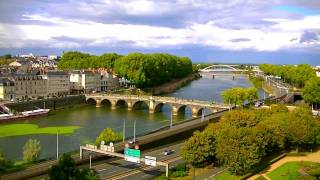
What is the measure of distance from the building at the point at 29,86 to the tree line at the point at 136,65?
892 inches

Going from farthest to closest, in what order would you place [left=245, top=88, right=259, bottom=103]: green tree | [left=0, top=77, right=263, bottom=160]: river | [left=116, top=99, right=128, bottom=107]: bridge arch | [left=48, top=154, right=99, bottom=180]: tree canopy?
→ 1. [left=116, top=99, right=128, bottom=107]: bridge arch
2. [left=245, top=88, right=259, bottom=103]: green tree
3. [left=0, top=77, right=263, bottom=160]: river
4. [left=48, top=154, right=99, bottom=180]: tree canopy

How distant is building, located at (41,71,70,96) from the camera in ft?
280

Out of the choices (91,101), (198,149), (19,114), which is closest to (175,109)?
(91,101)

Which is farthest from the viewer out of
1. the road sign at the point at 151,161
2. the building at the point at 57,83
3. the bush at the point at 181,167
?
the building at the point at 57,83

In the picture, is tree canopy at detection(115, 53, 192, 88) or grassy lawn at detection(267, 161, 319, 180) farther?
tree canopy at detection(115, 53, 192, 88)

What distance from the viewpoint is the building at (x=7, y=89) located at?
7543 centimetres

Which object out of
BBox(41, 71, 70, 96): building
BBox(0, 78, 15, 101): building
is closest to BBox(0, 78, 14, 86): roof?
BBox(0, 78, 15, 101): building

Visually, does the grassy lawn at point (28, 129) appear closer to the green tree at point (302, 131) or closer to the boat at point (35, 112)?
the boat at point (35, 112)

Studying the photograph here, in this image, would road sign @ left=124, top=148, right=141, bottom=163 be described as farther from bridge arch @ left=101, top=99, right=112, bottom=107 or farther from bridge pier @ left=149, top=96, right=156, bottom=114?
bridge arch @ left=101, top=99, right=112, bottom=107

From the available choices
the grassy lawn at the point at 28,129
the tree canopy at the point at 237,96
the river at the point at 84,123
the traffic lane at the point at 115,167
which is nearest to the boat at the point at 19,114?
the river at the point at 84,123

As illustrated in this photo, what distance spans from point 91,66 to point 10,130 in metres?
61.6

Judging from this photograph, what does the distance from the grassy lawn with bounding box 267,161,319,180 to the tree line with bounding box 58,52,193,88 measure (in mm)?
63416

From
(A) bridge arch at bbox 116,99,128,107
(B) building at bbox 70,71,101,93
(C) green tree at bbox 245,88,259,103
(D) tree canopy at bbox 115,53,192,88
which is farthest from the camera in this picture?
(D) tree canopy at bbox 115,53,192,88

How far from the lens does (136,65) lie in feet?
336
